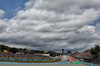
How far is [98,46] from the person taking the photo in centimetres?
7906

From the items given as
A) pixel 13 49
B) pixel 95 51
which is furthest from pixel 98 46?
pixel 13 49

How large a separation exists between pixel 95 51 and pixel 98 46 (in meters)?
4.59

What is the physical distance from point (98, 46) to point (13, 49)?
5060 inches

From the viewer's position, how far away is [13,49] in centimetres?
17250

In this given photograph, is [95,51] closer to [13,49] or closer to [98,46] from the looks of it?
[98,46]

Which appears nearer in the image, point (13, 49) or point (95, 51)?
point (95, 51)

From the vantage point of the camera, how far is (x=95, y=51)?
77125 millimetres

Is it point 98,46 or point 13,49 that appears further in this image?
point 13,49

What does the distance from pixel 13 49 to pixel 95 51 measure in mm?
127758
